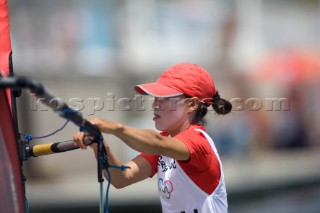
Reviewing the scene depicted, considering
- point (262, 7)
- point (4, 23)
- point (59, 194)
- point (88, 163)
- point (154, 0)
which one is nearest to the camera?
point (4, 23)

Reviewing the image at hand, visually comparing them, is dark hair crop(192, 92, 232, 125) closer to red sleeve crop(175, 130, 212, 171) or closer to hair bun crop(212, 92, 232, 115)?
hair bun crop(212, 92, 232, 115)

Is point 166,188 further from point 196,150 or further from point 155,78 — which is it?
point 155,78

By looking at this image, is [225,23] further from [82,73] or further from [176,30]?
[82,73]

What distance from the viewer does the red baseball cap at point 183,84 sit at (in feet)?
10.9

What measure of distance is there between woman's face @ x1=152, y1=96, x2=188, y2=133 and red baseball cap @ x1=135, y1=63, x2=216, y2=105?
47 millimetres

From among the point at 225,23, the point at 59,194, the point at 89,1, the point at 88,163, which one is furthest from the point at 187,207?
the point at 225,23

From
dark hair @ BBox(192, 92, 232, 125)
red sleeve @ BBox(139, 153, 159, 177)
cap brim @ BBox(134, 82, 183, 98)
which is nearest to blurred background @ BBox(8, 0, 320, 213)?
red sleeve @ BBox(139, 153, 159, 177)

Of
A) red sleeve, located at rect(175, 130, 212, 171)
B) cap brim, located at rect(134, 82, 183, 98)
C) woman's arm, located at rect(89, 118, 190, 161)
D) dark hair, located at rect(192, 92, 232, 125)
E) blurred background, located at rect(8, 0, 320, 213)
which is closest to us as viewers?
woman's arm, located at rect(89, 118, 190, 161)

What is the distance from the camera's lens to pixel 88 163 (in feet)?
28.8

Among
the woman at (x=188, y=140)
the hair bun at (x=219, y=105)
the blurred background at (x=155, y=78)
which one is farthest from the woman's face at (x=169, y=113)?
the blurred background at (x=155, y=78)

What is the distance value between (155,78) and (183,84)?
5670 mm

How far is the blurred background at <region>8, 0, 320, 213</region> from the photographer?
27.3ft

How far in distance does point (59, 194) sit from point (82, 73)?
→ 1672 mm

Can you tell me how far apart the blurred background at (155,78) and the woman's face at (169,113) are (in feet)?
14.0
